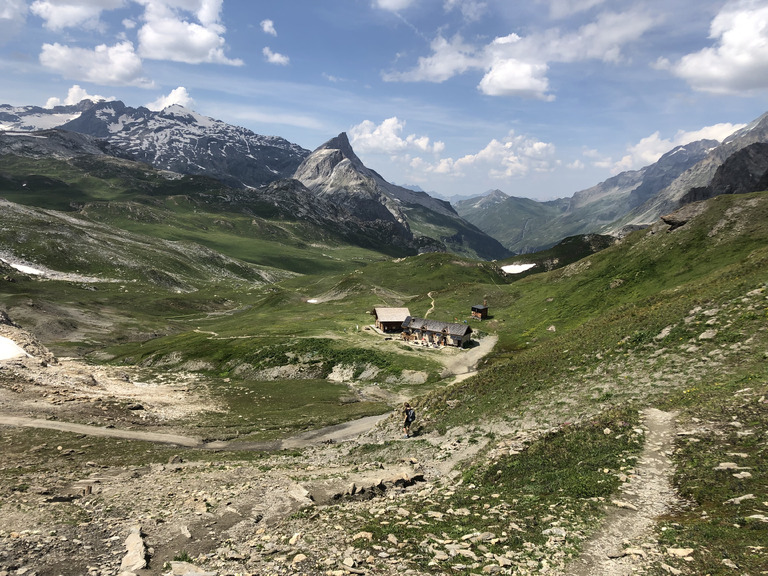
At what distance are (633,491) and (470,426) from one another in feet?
58.7

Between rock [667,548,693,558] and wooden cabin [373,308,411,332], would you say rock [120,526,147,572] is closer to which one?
→ rock [667,548,693,558]

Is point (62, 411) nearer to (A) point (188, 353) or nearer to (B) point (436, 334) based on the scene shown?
(A) point (188, 353)

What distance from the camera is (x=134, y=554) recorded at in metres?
18.6

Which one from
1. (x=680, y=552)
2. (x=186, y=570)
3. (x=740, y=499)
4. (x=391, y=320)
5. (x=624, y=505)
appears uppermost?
(x=740, y=499)

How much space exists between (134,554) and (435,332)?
86.0 metres

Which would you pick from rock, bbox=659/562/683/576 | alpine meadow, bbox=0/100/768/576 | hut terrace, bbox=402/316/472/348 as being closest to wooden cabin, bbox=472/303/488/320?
hut terrace, bbox=402/316/472/348

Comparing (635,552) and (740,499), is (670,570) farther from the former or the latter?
(740,499)

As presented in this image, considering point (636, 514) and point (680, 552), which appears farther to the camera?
point (636, 514)

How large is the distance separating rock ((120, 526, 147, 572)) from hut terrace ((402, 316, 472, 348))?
82.4m

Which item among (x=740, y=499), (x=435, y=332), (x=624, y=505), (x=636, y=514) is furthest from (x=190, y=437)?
(x=435, y=332)

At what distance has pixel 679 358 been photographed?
3597cm

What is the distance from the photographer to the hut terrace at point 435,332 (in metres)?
97.6

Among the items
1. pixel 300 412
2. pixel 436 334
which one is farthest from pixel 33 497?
pixel 436 334

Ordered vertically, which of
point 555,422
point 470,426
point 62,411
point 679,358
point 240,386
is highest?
point 679,358
